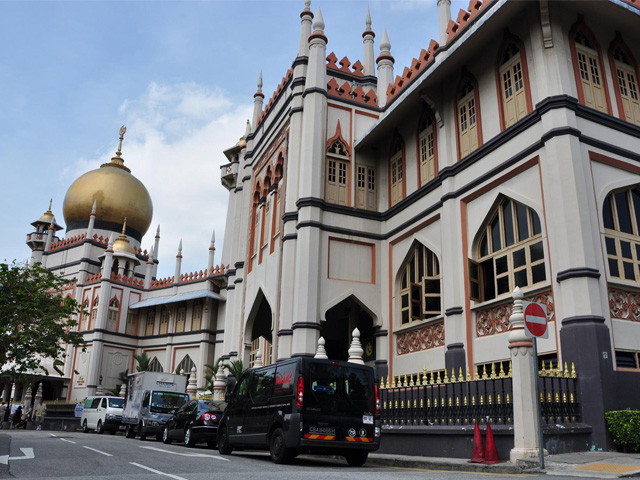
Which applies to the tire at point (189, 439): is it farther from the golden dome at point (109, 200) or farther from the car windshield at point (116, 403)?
the golden dome at point (109, 200)

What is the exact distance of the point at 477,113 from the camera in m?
17.3

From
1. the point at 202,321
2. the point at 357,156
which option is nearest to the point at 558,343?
the point at 357,156

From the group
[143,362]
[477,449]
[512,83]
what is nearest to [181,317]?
[143,362]

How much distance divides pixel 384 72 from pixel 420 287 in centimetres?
937

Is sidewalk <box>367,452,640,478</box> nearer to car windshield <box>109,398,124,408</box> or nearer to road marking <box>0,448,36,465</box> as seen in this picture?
road marking <box>0,448,36,465</box>

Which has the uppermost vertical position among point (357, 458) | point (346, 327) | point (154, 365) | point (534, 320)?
point (154, 365)

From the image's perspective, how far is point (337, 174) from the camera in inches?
846

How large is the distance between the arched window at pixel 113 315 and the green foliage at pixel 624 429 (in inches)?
1498

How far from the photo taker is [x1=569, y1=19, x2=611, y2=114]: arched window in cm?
1473

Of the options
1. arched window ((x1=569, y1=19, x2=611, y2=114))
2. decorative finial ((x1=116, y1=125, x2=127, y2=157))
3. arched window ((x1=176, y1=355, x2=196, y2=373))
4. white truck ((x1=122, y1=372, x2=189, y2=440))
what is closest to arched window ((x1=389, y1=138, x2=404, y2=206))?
arched window ((x1=569, y1=19, x2=611, y2=114))

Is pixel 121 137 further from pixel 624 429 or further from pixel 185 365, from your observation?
pixel 624 429

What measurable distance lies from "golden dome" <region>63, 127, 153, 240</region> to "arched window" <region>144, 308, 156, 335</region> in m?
9.21

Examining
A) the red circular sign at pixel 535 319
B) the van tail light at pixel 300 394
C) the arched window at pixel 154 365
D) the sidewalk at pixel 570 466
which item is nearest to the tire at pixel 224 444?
the van tail light at pixel 300 394

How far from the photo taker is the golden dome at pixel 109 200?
4947cm
